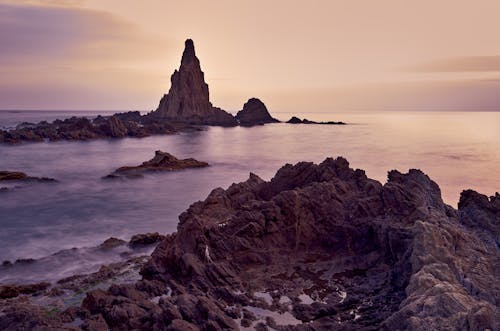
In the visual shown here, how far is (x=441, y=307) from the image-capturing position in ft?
29.6

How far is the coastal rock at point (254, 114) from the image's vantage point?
155 metres

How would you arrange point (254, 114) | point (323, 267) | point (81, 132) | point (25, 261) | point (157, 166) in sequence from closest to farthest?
point (323, 267)
point (25, 261)
point (157, 166)
point (81, 132)
point (254, 114)

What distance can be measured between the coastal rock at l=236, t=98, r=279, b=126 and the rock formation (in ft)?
26.4

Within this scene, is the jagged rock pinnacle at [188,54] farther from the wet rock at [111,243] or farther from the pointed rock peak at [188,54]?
the wet rock at [111,243]

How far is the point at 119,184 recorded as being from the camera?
1516 inches

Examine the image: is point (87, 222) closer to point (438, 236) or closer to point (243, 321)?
point (243, 321)

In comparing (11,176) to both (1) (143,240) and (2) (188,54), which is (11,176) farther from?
(2) (188,54)

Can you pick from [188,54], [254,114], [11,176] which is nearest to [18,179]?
[11,176]

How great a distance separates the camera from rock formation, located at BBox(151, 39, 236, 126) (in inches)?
5787

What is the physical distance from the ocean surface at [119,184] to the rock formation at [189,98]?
69473 millimetres

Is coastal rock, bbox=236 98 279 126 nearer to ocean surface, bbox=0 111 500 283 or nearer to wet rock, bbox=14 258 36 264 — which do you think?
ocean surface, bbox=0 111 500 283

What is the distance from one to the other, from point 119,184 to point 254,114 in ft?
400

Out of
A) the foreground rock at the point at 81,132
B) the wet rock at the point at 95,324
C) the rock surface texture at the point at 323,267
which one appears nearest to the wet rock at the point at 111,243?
the rock surface texture at the point at 323,267

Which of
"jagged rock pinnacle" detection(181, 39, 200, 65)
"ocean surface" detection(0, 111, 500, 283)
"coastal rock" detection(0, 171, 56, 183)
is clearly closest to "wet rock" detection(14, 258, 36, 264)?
"ocean surface" detection(0, 111, 500, 283)
